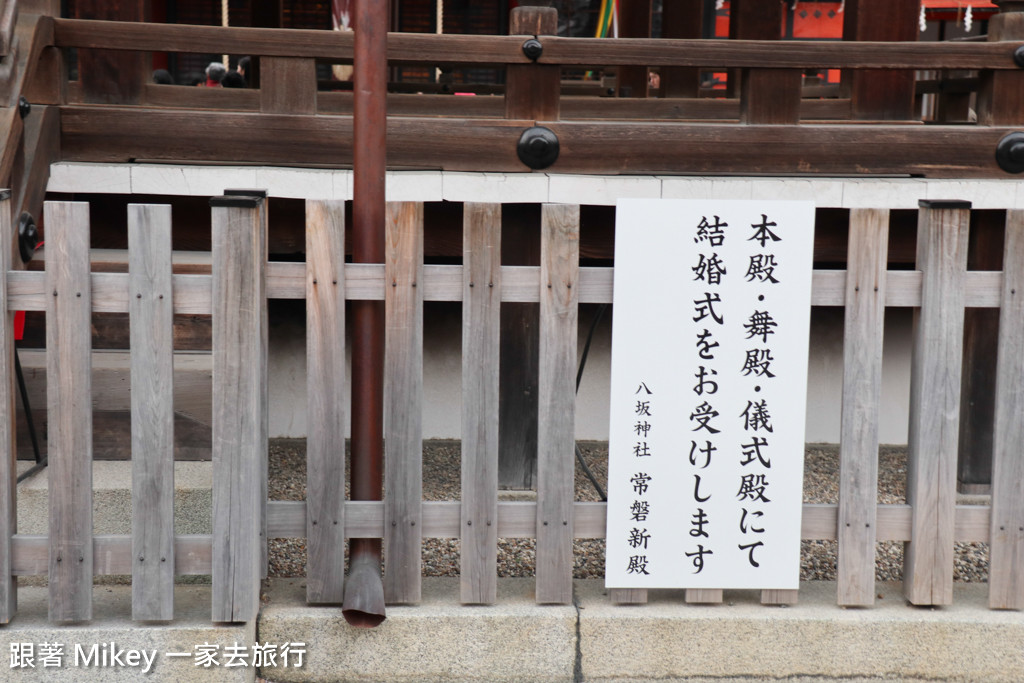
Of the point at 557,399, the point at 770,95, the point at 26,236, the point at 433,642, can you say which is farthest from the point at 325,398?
the point at 770,95

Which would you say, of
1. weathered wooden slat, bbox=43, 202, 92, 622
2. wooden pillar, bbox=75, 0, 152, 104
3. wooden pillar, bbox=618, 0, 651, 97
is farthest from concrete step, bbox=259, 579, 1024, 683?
wooden pillar, bbox=618, 0, 651, 97

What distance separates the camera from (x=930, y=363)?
2979 millimetres

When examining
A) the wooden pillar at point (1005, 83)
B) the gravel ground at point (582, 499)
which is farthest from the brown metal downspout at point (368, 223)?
the wooden pillar at point (1005, 83)

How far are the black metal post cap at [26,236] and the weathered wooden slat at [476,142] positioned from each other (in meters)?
0.57

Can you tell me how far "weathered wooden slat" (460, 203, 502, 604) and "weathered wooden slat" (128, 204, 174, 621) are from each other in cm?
85

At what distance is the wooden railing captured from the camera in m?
4.52

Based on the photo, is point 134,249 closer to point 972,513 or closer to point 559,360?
point 559,360

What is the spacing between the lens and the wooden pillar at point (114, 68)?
189 inches

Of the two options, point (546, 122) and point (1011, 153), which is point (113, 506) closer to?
point (546, 122)

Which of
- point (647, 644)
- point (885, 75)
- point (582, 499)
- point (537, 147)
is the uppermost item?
point (885, 75)

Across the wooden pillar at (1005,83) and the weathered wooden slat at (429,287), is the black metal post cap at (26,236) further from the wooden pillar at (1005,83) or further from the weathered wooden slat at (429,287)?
the wooden pillar at (1005,83)

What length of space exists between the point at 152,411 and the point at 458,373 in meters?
3.04

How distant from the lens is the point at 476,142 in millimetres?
4641

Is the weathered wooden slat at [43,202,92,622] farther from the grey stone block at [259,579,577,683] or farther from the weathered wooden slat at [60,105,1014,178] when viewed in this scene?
the weathered wooden slat at [60,105,1014,178]
